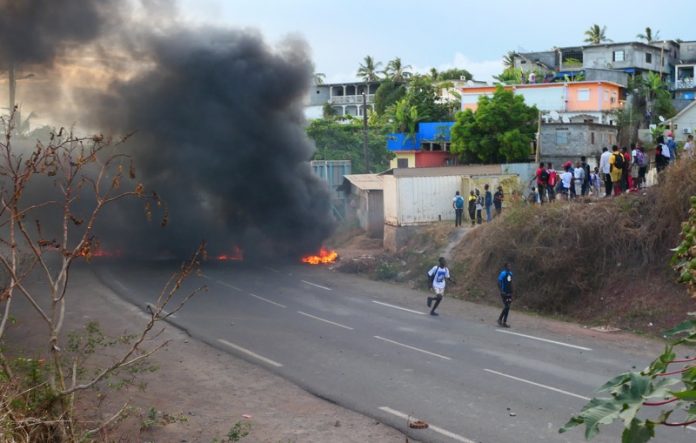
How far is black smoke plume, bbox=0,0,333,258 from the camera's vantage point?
2836 cm

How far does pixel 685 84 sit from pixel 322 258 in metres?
39.7

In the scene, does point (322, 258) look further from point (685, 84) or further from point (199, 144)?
point (685, 84)

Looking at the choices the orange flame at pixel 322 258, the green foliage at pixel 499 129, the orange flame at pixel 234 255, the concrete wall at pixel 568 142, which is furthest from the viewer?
the concrete wall at pixel 568 142

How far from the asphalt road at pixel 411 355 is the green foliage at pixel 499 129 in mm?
12443

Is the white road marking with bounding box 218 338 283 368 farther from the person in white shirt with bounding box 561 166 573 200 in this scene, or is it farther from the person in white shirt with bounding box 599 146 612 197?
the person in white shirt with bounding box 561 166 573 200

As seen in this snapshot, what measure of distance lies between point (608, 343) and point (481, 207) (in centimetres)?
1112

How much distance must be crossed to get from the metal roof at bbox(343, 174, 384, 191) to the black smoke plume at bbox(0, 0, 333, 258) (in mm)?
2909

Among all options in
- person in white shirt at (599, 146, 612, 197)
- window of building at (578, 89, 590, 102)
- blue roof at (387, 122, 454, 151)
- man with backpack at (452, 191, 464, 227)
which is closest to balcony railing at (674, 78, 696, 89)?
window of building at (578, 89, 590, 102)

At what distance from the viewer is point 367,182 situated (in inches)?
1320

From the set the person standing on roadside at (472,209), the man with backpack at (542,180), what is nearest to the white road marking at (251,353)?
the man with backpack at (542,180)

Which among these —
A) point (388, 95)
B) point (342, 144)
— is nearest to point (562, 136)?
point (342, 144)

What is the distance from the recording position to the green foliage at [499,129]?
106 ft

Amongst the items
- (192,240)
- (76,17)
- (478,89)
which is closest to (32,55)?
(76,17)

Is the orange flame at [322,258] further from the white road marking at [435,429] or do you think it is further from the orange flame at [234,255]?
the white road marking at [435,429]
